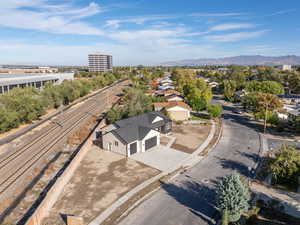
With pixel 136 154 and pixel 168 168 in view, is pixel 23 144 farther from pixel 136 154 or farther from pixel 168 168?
pixel 168 168

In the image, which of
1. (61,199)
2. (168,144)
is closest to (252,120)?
(168,144)

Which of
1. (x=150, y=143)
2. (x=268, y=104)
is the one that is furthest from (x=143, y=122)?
(x=268, y=104)

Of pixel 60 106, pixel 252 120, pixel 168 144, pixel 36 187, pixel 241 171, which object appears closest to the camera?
pixel 36 187

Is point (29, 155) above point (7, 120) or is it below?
below

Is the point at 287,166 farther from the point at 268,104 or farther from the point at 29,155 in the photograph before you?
the point at 29,155

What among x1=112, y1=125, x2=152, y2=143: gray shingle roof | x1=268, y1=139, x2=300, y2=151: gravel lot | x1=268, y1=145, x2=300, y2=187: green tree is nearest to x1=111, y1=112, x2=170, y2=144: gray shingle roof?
x1=112, y1=125, x2=152, y2=143: gray shingle roof

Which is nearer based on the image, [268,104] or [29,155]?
[29,155]

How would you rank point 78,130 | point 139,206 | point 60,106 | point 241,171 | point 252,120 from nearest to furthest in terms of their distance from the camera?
point 139,206 < point 241,171 < point 78,130 < point 252,120 < point 60,106
